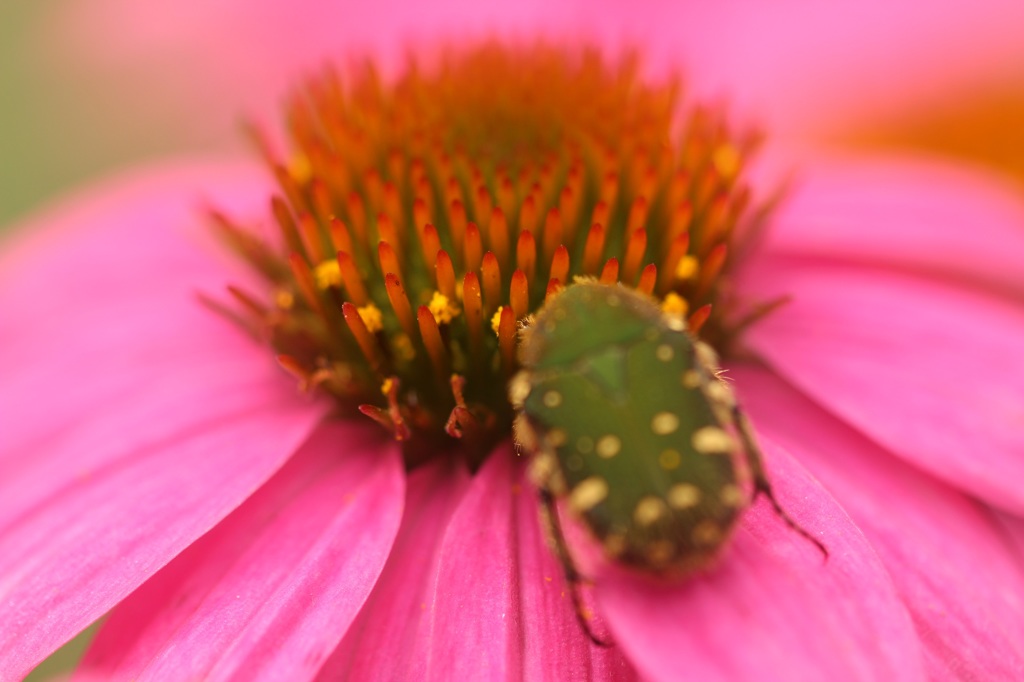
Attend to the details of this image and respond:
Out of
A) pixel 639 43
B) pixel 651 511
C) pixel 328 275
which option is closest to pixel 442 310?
pixel 328 275

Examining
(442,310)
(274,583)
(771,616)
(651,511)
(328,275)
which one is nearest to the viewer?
(651,511)

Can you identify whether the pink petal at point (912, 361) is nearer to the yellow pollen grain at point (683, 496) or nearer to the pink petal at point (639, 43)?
the yellow pollen grain at point (683, 496)

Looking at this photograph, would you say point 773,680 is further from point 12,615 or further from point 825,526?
point 12,615

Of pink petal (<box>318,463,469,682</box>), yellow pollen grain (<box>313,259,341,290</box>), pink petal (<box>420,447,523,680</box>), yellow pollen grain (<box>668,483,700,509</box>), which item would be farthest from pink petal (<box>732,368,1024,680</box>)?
yellow pollen grain (<box>313,259,341,290</box>)

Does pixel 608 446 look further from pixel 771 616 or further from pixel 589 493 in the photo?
pixel 771 616

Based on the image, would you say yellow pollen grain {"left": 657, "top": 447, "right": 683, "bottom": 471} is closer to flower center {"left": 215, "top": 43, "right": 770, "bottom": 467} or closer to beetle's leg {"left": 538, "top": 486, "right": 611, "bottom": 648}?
beetle's leg {"left": 538, "top": 486, "right": 611, "bottom": 648}

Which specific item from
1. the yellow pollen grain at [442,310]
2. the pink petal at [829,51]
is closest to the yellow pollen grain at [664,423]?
the yellow pollen grain at [442,310]
